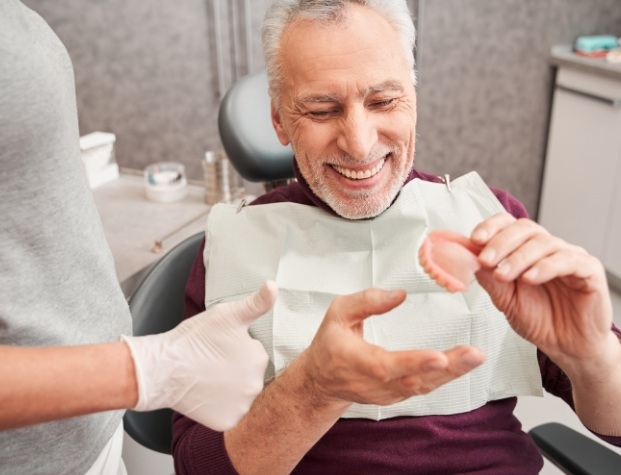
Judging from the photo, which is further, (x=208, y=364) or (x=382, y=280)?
(x=382, y=280)

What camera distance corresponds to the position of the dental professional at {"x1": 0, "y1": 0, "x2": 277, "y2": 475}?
0.75 meters

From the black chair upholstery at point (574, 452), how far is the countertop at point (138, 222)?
4.60 feet

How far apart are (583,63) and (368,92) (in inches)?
86.9

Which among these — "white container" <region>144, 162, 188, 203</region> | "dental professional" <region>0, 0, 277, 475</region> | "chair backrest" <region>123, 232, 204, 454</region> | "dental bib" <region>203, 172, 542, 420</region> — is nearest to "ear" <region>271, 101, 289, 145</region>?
"dental bib" <region>203, 172, 542, 420</region>

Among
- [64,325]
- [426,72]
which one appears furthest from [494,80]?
[64,325]

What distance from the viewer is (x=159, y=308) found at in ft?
4.37

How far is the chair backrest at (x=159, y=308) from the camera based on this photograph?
1277 mm

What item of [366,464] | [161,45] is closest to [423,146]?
[161,45]

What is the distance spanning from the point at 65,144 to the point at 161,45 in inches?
104

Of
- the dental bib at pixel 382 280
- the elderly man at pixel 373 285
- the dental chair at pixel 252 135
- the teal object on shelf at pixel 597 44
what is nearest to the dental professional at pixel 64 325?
the elderly man at pixel 373 285

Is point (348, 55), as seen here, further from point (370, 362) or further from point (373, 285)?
point (370, 362)

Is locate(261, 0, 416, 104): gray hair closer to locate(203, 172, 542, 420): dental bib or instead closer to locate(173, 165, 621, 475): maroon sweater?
locate(203, 172, 542, 420): dental bib

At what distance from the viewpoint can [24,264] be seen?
3.26ft

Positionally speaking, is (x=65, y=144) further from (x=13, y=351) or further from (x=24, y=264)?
(x=13, y=351)
